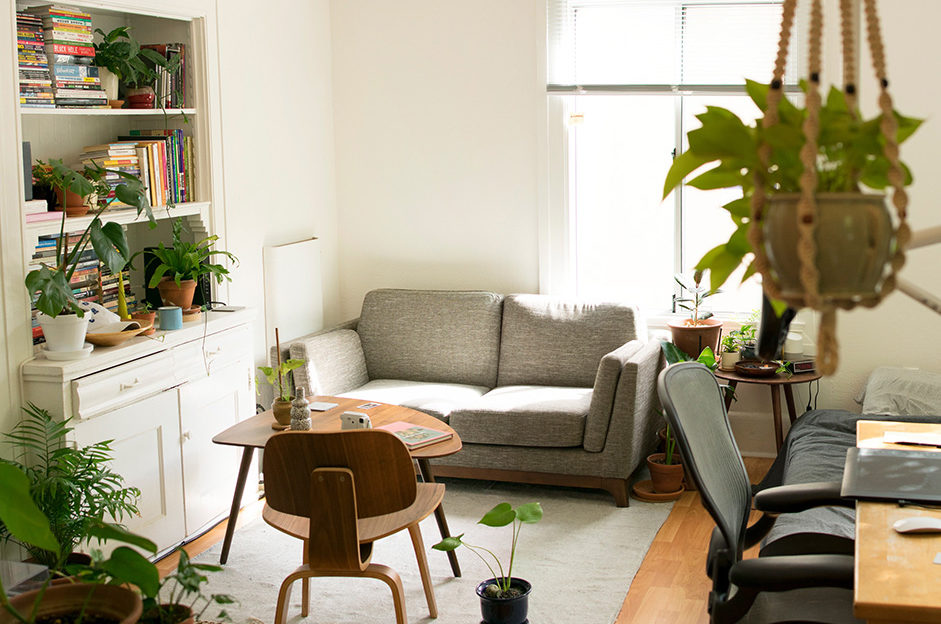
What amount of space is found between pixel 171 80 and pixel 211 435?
5.10 feet

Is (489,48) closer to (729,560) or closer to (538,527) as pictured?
(538,527)

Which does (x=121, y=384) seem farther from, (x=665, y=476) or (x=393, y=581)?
(x=665, y=476)

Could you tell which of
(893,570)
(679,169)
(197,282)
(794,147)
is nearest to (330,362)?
(197,282)

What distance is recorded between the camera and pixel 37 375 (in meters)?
3.56

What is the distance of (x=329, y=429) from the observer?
392cm

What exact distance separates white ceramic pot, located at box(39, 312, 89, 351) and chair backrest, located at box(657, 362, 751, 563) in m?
2.10

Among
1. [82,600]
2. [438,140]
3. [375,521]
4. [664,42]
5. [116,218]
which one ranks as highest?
[664,42]

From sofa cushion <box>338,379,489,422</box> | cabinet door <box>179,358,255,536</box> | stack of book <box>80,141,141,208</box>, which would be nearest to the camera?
stack of book <box>80,141,141,208</box>

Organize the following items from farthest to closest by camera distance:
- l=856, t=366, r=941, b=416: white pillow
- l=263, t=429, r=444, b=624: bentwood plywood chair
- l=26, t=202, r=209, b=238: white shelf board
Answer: l=856, t=366, r=941, b=416: white pillow
l=26, t=202, r=209, b=238: white shelf board
l=263, t=429, r=444, b=624: bentwood plywood chair

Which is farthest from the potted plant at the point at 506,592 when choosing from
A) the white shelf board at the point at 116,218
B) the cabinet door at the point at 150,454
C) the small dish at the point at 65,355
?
the white shelf board at the point at 116,218

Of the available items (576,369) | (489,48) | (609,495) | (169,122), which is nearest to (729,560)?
(609,495)

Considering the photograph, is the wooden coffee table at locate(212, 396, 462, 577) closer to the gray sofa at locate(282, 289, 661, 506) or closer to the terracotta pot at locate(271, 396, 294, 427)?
the terracotta pot at locate(271, 396, 294, 427)

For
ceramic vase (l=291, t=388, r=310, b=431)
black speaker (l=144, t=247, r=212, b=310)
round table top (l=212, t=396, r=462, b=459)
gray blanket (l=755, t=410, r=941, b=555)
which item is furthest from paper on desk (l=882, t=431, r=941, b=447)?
black speaker (l=144, t=247, r=212, b=310)

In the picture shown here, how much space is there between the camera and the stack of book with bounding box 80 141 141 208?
4.13 m
